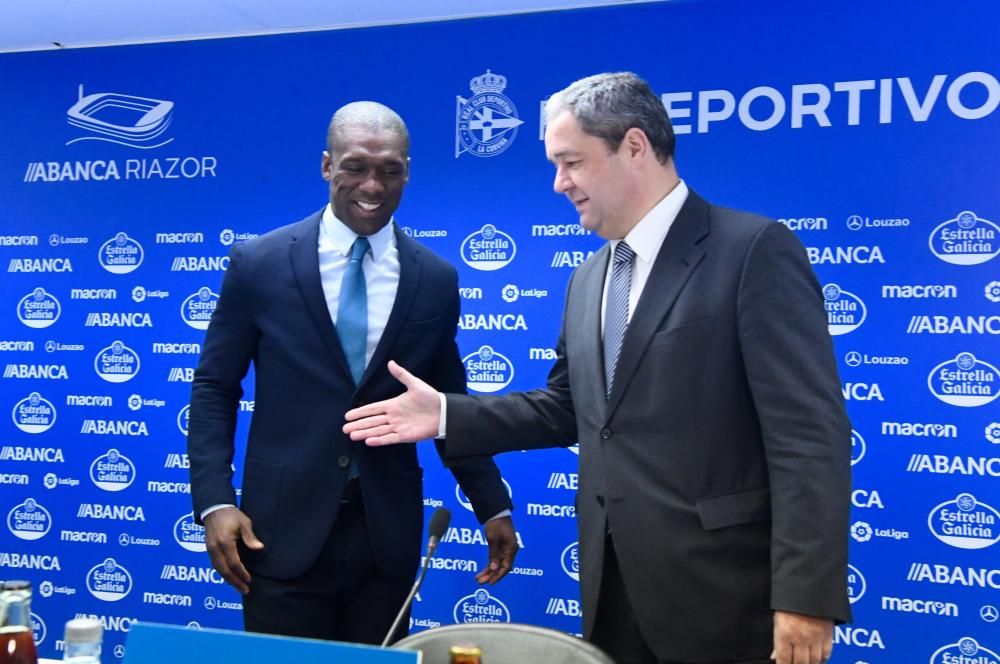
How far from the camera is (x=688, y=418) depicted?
179 cm

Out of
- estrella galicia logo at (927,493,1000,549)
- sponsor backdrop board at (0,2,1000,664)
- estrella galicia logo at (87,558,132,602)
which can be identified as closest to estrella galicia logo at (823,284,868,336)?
sponsor backdrop board at (0,2,1000,664)

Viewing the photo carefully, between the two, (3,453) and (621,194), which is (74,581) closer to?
(3,453)

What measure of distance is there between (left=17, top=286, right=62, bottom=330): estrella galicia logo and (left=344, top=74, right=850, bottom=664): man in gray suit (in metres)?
3.07

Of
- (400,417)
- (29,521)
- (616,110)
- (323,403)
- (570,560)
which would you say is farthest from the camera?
(29,521)

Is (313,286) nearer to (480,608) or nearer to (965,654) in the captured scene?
(480,608)

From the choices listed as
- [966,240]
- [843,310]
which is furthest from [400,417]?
[966,240]

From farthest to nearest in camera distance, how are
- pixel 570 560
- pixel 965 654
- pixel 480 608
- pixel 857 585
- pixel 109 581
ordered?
pixel 109 581
pixel 480 608
pixel 570 560
pixel 857 585
pixel 965 654

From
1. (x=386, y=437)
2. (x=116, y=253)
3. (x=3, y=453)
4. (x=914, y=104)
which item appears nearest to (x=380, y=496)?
(x=386, y=437)

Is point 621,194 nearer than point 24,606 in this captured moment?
No

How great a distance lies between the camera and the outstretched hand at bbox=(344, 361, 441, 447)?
2004 mm

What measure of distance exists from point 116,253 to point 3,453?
1100mm

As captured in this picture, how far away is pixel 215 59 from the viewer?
171 inches

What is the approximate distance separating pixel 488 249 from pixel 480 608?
1470mm

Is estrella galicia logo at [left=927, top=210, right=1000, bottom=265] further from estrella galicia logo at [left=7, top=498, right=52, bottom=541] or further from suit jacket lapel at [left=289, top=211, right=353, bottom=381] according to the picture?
estrella galicia logo at [left=7, top=498, right=52, bottom=541]
